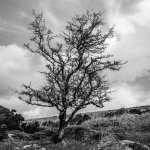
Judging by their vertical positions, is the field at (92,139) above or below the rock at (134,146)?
above

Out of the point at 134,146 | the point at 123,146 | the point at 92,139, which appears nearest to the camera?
the point at 134,146

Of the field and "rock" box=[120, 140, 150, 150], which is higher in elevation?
the field

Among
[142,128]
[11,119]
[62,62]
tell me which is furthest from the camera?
[11,119]

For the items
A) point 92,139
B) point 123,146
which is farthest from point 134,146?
point 92,139

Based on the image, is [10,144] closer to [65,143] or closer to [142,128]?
[65,143]

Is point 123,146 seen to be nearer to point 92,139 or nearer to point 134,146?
point 134,146

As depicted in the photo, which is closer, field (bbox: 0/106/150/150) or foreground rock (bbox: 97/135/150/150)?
foreground rock (bbox: 97/135/150/150)

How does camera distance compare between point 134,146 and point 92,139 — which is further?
point 92,139

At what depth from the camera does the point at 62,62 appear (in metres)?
18.9

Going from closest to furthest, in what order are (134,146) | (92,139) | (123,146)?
1. (134,146)
2. (123,146)
3. (92,139)

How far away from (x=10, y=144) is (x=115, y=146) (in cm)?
750

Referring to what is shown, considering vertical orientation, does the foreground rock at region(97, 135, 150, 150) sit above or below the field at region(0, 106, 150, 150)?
below

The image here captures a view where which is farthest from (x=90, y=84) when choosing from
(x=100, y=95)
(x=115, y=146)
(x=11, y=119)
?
(x=11, y=119)

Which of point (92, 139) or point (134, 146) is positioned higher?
point (92, 139)
